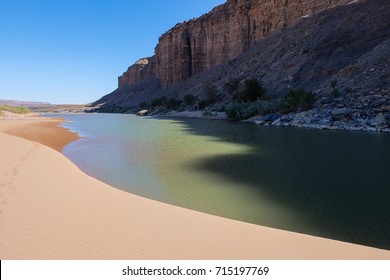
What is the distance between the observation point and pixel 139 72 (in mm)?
106688

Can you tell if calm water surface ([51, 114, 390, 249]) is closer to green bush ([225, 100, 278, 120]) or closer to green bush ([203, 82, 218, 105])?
green bush ([225, 100, 278, 120])

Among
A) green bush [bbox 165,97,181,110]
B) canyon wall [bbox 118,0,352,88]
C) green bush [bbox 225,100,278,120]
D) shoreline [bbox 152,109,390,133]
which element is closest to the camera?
shoreline [bbox 152,109,390,133]

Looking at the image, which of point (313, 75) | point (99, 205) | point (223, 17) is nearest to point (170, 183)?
point (99, 205)

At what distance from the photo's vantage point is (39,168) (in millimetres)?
8414

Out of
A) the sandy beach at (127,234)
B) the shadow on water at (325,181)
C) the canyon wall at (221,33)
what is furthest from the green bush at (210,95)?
the sandy beach at (127,234)

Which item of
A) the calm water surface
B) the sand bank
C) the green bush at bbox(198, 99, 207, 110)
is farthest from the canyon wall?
the sand bank

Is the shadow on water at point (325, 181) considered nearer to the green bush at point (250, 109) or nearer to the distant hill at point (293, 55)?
the distant hill at point (293, 55)

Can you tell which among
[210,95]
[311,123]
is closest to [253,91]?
[210,95]

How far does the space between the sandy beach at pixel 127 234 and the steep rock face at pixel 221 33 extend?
46506 millimetres

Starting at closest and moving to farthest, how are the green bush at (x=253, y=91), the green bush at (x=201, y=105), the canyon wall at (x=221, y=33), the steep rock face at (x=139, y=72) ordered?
the green bush at (x=253, y=91) < the green bush at (x=201, y=105) < the canyon wall at (x=221, y=33) < the steep rock face at (x=139, y=72)

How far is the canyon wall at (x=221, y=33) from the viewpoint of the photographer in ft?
166

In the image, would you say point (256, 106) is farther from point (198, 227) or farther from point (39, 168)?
point (198, 227)

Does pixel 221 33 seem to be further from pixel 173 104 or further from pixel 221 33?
pixel 173 104

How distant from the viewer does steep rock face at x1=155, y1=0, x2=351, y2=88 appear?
50562 mm
